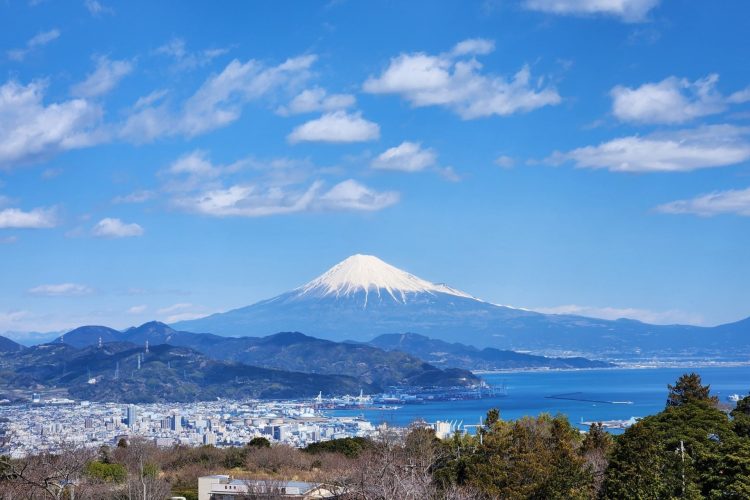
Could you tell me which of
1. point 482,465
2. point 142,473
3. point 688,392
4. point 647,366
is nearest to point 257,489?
point 142,473

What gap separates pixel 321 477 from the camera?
1037 inches

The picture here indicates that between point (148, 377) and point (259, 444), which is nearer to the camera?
point (259, 444)

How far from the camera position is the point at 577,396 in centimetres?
10450

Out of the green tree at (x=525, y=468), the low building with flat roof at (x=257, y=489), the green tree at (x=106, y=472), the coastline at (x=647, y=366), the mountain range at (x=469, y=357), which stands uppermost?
the mountain range at (x=469, y=357)

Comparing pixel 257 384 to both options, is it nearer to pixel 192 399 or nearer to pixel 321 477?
pixel 192 399

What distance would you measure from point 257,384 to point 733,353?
114 m

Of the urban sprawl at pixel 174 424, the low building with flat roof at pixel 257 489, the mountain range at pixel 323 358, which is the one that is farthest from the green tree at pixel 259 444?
the mountain range at pixel 323 358

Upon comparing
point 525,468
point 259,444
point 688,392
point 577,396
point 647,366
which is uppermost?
point 647,366

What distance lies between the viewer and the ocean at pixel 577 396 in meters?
81.1

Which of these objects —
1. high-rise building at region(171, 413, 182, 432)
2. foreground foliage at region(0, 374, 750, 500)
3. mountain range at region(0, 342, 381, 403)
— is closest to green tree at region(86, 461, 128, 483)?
foreground foliage at region(0, 374, 750, 500)

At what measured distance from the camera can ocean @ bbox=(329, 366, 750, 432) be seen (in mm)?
81125

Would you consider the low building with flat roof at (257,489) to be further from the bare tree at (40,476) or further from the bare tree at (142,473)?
the bare tree at (40,476)

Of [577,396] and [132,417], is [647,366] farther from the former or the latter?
[132,417]

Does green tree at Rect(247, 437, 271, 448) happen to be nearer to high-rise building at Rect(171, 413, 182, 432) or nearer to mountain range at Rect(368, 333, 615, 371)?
high-rise building at Rect(171, 413, 182, 432)
